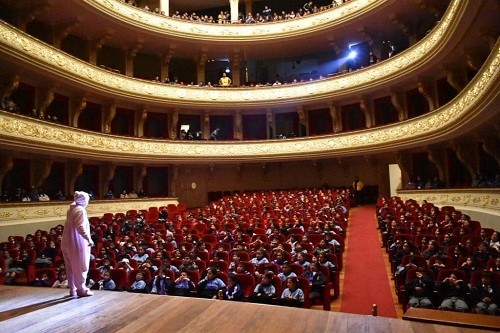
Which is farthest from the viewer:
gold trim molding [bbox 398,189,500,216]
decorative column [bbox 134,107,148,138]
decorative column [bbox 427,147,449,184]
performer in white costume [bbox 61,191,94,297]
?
decorative column [bbox 134,107,148,138]

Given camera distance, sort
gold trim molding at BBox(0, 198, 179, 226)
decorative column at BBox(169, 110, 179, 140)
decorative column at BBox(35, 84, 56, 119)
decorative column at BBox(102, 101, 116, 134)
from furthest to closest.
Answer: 1. decorative column at BBox(169, 110, 179, 140)
2. decorative column at BBox(102, 101, 116, 134)
3. decorative column at BBox(35, 84, 56, 119)
4. gold trim molding at BBox(0, 198, 179, 226)

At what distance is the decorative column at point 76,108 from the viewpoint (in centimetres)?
1183

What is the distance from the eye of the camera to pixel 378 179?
14039mm

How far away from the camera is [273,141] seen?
577 inches

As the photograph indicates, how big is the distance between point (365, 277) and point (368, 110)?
374 inches

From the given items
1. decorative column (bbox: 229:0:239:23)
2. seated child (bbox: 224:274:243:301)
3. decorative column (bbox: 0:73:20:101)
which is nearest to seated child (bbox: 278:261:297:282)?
seated child (bbox: 224:274:243:301)

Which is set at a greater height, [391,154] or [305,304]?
[391,154]

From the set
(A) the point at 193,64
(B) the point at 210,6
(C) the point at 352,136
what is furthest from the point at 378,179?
(B) the point at 210,6

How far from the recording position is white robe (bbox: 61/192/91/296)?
11.3 feet

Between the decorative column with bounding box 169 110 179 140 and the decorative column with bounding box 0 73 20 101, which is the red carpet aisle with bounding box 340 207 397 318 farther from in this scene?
the decorative column with bounding box 0 73 20 101

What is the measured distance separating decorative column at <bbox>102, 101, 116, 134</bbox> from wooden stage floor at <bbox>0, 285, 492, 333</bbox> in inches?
403

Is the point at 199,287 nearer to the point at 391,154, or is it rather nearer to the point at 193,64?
the point at 391,154

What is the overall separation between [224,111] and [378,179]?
21.1 ft

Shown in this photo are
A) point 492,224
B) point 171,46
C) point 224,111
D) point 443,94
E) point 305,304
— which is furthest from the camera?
point 224,111
